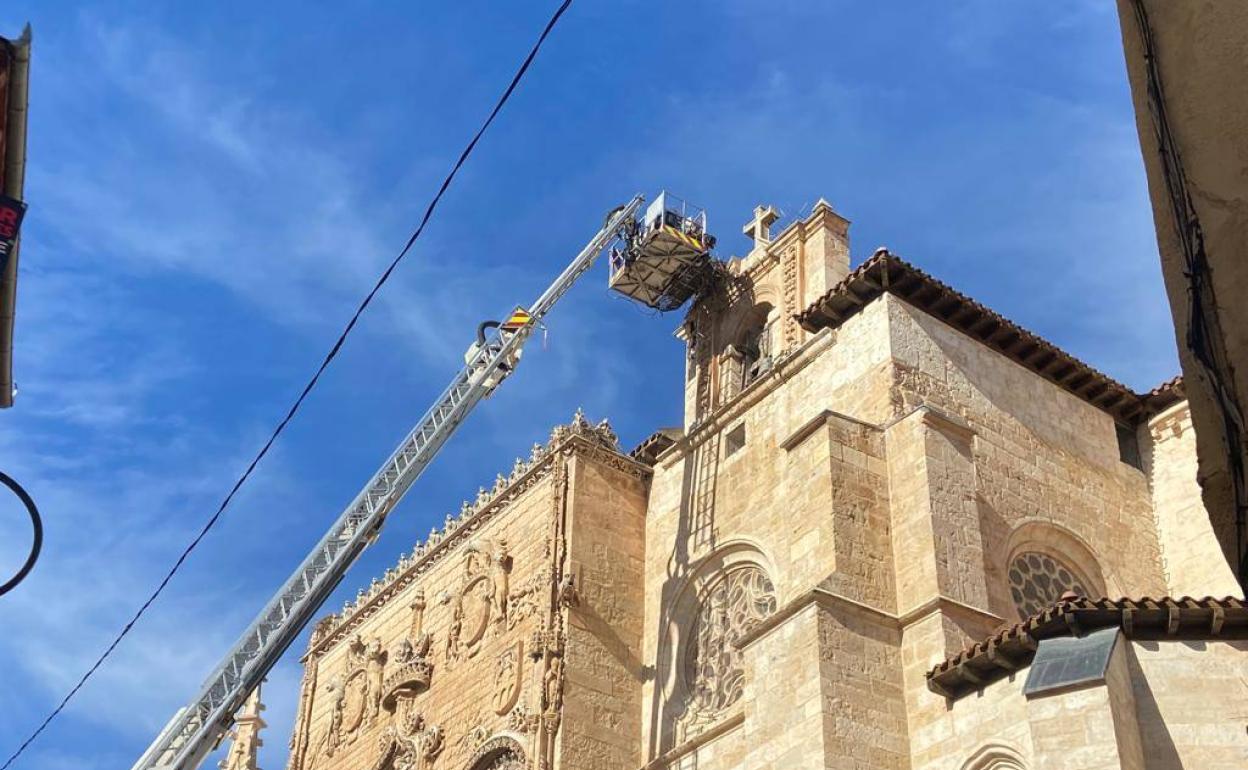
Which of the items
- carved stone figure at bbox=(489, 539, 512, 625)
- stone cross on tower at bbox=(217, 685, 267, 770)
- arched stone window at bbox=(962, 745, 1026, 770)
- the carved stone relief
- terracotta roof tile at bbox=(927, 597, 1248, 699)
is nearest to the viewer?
terracotta roof tile at bbox=(927, 597, 1248, 699)

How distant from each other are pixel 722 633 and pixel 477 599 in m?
4.21

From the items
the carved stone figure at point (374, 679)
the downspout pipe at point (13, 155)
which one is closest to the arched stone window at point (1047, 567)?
the carved stone figure at point (374, 679)

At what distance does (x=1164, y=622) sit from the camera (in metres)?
12.8

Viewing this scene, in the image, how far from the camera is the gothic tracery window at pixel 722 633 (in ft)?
56.6

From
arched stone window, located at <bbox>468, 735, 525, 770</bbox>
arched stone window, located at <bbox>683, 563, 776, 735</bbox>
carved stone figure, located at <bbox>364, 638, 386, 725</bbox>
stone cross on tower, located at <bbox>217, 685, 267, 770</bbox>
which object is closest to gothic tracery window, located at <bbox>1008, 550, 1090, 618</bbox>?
arched stone window, located at <bbox>683, 563, 776, 735</bbox>

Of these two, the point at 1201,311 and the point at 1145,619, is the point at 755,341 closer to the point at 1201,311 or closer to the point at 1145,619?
the point at 1145,619

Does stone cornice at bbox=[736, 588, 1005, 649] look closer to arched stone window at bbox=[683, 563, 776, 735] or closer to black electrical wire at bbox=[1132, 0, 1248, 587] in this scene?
arched stone window at bbox=[683, 563, 776, 735]

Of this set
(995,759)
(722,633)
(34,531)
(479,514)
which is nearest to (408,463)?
(479,514)

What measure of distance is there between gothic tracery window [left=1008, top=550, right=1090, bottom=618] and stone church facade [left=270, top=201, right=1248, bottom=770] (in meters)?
0.04

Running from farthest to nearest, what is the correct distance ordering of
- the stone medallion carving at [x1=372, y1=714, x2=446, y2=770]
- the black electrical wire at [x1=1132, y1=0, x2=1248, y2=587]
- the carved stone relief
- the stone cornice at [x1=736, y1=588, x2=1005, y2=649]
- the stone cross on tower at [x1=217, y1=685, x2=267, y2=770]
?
the stone cross on tower at [x1=217, y1=685, x2=267, y2=770] < the carved stone relief < the stone medallion carving at [x1=372, y1=714, x2=446, y2=770] < the stone cornice at [x1=736, y1=588, x2=1005, y2=649] < the black electrical wire at [x1=1132, y1=0, x2=1248, y2=587]

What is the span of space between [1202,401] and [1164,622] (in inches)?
402

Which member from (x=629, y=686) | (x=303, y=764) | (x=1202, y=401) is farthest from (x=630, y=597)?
(x=1202, y=401)

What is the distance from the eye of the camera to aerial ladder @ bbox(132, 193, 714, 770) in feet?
62.0

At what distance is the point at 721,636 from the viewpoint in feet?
58.2
